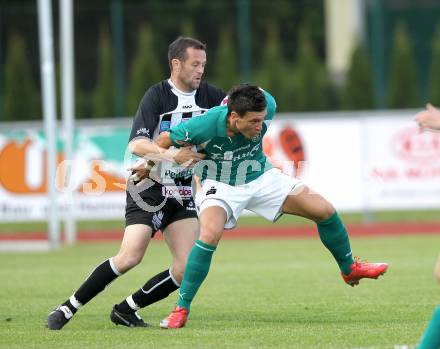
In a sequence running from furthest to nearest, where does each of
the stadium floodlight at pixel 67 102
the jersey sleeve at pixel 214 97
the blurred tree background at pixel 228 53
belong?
the blurred tree background at pixel 228 53
the stadium floodlight at pixel 67 102
the jersey sleeve at pixel 214 97

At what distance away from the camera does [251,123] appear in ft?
24.5

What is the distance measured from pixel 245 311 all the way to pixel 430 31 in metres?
24.3

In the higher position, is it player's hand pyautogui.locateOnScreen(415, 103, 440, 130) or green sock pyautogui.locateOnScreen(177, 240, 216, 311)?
player's hand pyautogui.locateOnScreen(415, 103, 440, 130)

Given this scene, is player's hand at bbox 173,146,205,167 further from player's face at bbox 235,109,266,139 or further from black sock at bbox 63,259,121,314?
black sock at bbox 63,259,121,314

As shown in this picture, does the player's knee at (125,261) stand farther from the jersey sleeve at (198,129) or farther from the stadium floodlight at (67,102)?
the stadium floodlight at (67,102)

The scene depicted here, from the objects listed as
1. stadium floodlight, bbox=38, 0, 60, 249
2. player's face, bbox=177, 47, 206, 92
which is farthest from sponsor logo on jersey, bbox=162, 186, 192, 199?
stadium floodlight, bbox=38, 0, 60, 249

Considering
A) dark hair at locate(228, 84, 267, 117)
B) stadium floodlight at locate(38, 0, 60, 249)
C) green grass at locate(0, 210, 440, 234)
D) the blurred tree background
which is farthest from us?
the blurred tree background

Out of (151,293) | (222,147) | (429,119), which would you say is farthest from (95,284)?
(429,119)

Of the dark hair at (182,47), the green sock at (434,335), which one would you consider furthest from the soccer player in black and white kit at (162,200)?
the green sock at (434,335)

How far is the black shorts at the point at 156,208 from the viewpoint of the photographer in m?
7.91

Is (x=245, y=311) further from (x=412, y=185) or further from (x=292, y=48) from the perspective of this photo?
(x=292, y=48)

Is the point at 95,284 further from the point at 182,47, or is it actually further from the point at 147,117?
the point at 182,47

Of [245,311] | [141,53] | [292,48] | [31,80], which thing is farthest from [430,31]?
[245,311]

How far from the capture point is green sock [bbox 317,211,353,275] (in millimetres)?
7969
